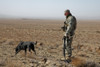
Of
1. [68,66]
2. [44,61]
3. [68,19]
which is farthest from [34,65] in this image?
[68,19]

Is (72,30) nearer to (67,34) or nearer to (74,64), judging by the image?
(67,34)

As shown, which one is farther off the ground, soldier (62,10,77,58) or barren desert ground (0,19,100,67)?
soldier (62,10,77,58)

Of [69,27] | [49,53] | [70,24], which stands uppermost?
[70,24]

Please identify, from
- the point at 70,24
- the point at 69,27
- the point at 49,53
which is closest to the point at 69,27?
the point at 69,27

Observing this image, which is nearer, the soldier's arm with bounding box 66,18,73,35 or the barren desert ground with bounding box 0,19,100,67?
the barren desert ground with bounding box 0,19,100,67

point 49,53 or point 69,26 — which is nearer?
point 69,26

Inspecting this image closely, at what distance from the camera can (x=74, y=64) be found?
20.9ft

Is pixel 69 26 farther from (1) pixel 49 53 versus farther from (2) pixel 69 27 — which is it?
(1) pixel 49 53

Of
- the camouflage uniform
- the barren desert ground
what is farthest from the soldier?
the barren desert ground

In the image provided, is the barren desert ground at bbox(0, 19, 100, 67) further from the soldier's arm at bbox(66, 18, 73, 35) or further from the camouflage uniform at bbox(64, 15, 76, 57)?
the soldier's arm at bbox(66, 18, 73, 35)

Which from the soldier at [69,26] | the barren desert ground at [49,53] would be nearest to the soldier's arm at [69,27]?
the soldier at [69,26]

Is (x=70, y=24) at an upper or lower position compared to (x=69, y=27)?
upper

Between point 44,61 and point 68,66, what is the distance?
0.97m

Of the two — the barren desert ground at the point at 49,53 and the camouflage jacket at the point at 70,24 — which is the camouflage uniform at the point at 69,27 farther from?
the barren desert ground at the point at 49,53
